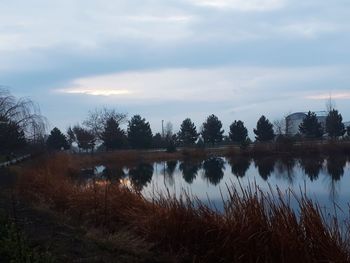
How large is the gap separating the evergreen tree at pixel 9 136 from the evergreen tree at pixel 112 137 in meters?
28.5

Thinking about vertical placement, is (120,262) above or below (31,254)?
below

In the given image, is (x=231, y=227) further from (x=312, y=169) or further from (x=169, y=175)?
(x=169, y=175)

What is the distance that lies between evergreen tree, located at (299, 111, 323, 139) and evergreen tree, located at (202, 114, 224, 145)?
11606mm

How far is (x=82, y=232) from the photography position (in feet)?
36.1

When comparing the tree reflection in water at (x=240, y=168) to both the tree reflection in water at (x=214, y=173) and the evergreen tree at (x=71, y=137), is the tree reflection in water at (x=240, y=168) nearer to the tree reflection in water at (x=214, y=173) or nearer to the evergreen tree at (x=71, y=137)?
the tree reflection in water at (x=214, y=173)

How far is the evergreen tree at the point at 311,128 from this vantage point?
239 ft

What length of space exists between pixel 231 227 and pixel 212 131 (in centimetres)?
7060

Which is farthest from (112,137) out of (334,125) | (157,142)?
(334,125)

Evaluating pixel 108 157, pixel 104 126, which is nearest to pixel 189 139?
pixel 104 126

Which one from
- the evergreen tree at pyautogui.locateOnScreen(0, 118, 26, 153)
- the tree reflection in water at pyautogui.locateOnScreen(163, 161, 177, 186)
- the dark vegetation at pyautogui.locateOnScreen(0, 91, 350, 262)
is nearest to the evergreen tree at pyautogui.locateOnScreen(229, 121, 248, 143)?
the tree reflection in water at pyautogui.locateOnScreen(163, 161, 177, 186)

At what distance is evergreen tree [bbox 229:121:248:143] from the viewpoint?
77.8 meters

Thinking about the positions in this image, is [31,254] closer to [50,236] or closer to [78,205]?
[50,236]

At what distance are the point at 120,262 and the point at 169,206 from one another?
2.98 meters

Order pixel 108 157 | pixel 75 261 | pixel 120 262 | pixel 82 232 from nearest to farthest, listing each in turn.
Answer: pixel 75 261 < pixel 120 262 < pixel 82 232 < pixel 108 157
